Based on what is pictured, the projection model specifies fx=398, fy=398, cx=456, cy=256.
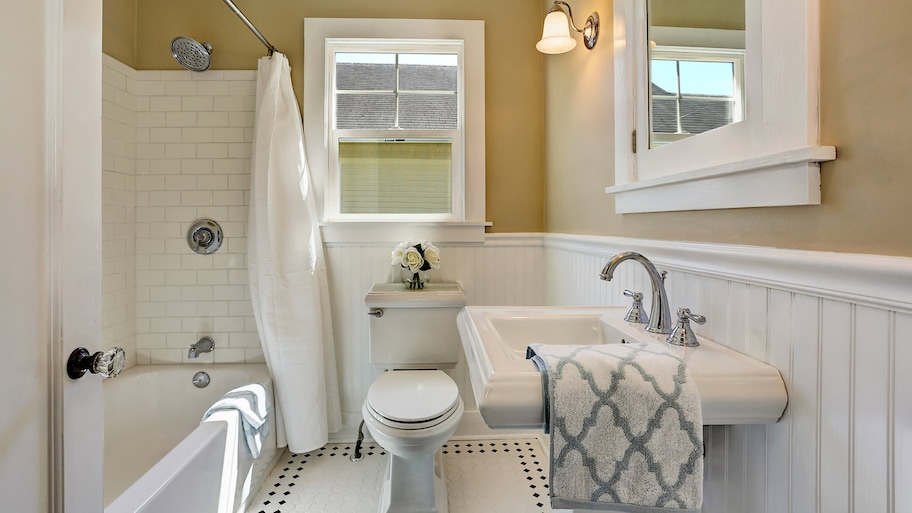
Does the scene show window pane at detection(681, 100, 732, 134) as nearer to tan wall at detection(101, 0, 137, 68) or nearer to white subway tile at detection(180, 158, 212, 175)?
white subway tile at detection(180, 158, 212, 175)

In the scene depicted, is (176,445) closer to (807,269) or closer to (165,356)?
(165,356)

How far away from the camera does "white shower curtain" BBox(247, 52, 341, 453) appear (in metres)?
1.85

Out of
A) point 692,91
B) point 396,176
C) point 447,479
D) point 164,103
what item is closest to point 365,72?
point 396,176

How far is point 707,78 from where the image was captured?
895 mm

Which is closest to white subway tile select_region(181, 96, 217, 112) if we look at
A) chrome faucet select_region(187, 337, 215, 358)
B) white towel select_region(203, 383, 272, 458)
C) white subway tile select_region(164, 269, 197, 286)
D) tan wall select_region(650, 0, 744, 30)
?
white subway tile select_region(164, 269, 197, 286)

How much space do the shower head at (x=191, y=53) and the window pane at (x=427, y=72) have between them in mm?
933

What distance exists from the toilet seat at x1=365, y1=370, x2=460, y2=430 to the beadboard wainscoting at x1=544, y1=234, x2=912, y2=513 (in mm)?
805

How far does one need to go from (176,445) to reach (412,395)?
3.79ft

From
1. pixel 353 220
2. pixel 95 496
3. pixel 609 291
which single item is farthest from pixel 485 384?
pixel 353 220

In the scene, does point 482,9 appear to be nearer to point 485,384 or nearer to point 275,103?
point 275,103

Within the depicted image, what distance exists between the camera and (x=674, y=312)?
1.01m

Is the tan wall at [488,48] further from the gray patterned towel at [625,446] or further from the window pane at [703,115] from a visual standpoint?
the gray patterned towel at [625,446]

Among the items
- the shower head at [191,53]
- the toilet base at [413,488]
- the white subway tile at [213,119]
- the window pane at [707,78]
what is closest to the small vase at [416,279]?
the toilet base at [413,488]

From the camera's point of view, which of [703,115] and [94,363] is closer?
[94,363]
